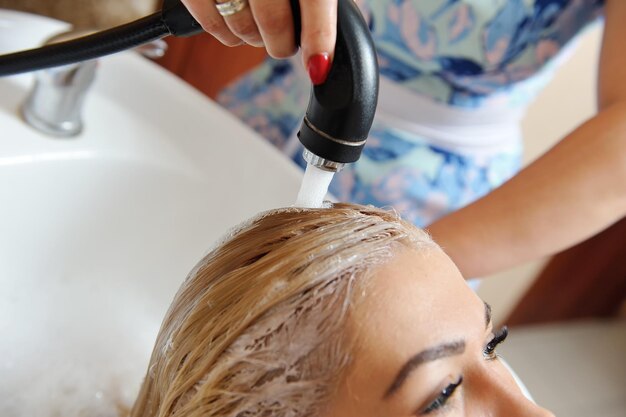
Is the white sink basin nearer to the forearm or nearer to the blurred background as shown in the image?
the forearm

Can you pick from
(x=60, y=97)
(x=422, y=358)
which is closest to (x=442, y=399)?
(x=422, y=358)

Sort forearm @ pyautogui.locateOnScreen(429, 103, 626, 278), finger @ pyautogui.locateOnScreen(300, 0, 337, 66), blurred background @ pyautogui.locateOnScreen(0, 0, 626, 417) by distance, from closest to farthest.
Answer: finger @ pyautogui.locateOnScreen(300, 0, 337, 66) → forearm @ pyautogui.locateOnScreen(429, 103, 626, 278) → blurred background @ pyautogui.locateOnScreen(0, 0, 626, 417)

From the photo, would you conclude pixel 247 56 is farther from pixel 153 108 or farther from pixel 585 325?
pixel 585 325

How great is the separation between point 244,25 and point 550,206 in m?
0.37

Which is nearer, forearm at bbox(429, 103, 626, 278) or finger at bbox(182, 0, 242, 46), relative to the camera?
finger at bbox(182, 0, 242, 46)

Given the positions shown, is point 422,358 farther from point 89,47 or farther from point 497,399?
point 89,47

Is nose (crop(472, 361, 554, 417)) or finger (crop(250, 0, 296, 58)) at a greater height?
finger (crop(250, 0, 296, 58))

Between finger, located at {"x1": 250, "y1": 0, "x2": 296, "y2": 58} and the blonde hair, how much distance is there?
0.42 ft

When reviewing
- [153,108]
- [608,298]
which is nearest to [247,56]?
[153,108]

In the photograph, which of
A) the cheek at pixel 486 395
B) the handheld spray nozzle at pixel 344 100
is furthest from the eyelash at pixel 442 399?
the handheld spray nozzle at pixel 344 100

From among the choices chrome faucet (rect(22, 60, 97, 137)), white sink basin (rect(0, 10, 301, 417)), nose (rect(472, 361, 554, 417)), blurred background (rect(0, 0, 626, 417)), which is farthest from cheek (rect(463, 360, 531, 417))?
blurred background (rect(0, 0, 626, 417))

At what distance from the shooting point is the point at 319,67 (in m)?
0.44

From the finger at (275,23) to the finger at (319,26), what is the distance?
0.04 feet

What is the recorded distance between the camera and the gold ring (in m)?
A: 0.45
